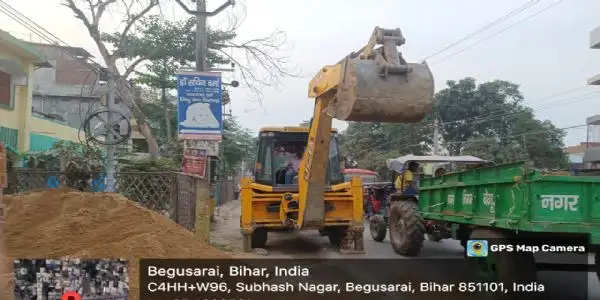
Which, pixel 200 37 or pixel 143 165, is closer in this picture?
pixel 200 37

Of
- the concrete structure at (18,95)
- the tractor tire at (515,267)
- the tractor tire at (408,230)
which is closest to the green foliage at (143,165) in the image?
the concrete structure at (18,95)

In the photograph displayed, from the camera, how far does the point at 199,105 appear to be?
30.0 ft

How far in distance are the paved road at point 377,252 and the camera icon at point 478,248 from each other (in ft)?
2.73

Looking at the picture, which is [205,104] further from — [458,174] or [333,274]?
[458,174]

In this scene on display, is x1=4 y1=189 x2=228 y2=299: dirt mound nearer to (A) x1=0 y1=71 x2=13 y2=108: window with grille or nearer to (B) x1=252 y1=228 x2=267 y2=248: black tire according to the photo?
(B) x1=252 y1=228 x2=267 y2=248: black tire

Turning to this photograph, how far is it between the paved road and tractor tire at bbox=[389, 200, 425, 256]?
0.76 ft

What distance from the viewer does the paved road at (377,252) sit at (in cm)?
740

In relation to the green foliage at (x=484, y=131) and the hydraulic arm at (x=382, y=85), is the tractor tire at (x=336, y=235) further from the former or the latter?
the green foliage at (x=484, y=131)

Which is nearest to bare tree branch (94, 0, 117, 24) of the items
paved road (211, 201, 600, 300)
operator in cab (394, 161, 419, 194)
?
paved road (211, 201, 600, 300)

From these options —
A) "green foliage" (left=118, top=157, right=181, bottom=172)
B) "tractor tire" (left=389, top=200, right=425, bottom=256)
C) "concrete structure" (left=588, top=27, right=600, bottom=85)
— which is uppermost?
"concrete structure" (left=588, top=27, right=600, bottom=85)

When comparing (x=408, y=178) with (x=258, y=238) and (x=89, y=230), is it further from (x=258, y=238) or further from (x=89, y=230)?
(x=89, y=230)

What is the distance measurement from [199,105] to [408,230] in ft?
14.6

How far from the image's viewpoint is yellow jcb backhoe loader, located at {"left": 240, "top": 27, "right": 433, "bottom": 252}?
616 cm

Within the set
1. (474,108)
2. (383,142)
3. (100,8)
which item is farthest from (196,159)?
(383,142)
